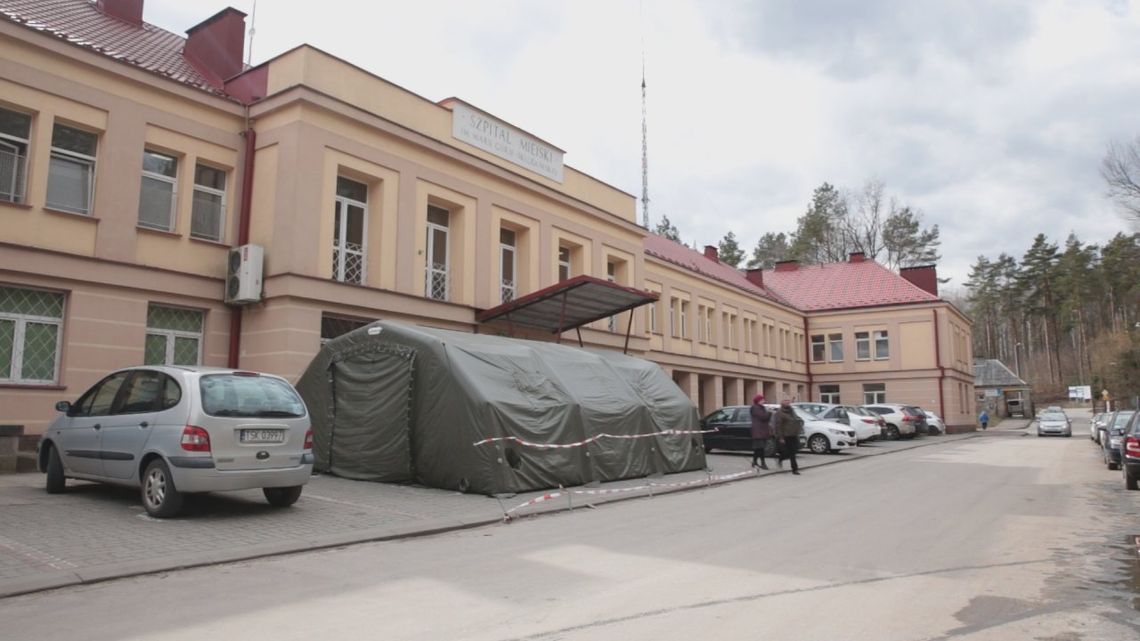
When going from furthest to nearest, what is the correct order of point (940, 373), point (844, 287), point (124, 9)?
1. point (844, 287)
2. point (940, 373)
3. point (124, 9)

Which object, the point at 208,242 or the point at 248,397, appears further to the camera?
the point at 208,242

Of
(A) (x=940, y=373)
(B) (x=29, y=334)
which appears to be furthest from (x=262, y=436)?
(A) (x=940, y=373)

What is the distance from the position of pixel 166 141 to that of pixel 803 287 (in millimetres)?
44498

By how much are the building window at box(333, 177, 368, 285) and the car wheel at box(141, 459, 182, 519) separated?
28.7ft

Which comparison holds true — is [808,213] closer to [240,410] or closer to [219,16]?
[219,16]

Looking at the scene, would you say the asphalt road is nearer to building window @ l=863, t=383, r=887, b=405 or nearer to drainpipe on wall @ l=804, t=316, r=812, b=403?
building window @ l=863, t=383, r=887, b=405

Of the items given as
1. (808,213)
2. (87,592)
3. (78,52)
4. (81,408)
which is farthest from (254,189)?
(808,213)

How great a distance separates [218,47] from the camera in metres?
19.5

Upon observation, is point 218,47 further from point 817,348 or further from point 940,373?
point 940,373

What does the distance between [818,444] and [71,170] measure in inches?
844

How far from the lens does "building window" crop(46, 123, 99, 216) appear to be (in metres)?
14.4

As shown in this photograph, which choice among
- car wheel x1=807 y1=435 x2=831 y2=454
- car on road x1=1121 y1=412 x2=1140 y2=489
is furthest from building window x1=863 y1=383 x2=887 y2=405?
car on road x1=1121 y1=412 x2=1140 y2=489

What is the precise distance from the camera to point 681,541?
347 inches

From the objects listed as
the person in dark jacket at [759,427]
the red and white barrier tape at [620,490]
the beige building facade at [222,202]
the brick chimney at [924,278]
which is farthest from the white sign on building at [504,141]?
the brick chimney at [924,278]
